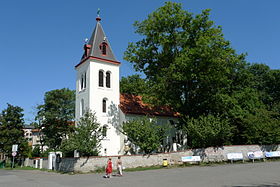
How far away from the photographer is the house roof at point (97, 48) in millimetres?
33188

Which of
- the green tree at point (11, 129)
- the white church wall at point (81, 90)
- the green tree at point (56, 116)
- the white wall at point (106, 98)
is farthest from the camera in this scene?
the green tree at point (56, 116)

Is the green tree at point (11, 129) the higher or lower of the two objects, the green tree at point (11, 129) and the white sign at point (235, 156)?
the higher

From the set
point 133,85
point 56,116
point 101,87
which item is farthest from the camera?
point 56,116

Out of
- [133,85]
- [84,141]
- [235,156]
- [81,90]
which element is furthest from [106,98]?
[235,156]

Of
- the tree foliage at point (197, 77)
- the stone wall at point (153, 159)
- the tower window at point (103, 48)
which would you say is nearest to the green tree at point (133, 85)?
the tree foliage at point (197, 77)

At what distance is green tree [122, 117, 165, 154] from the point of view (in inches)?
1021

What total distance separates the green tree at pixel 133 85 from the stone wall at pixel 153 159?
8294 millimetres

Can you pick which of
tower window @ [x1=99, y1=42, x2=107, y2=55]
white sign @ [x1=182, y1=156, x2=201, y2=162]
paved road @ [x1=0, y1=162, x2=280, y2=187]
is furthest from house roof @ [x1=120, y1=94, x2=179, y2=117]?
paved road @ [x1=0, y1=162, x2=280, y2=187]

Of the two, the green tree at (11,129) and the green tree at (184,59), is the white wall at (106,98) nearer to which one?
the green tree at (184,59)

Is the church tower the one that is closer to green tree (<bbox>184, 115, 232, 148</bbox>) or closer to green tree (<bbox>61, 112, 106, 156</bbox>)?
green tree (<bbox>61, 112, 106, 156</bbox>)

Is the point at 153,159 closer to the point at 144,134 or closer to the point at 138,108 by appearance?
the point at 144,134

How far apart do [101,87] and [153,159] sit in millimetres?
11657

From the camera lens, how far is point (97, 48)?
33844 millimetres

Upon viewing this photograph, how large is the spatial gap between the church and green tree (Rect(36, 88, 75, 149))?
53.3 feet
